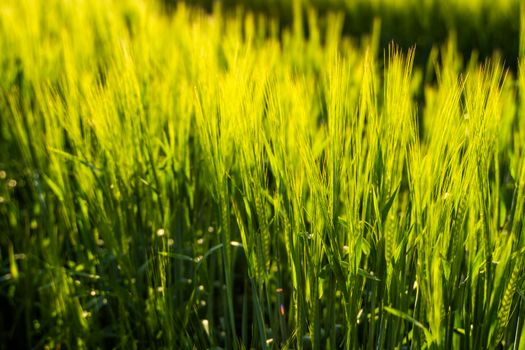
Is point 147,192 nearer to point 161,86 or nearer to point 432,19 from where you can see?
point 161,86

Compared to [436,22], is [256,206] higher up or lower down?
higher up

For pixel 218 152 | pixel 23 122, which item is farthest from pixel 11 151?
pixel 218 152

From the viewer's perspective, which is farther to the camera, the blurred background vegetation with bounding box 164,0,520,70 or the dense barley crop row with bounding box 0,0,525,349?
the blurred background vegetation with bounding box 164,0,520,70

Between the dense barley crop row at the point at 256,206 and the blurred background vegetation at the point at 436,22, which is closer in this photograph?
the dense barley crop row at the point at 256,206

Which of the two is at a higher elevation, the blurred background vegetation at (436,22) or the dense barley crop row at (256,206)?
the dense barley crop row at (256,206)

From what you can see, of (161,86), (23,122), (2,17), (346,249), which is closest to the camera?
(346,249)

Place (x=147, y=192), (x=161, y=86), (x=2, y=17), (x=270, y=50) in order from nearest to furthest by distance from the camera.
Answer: (x=147, y=192) → (x=161, y=86) → (x=270, y=50) → (x=2, y=17)

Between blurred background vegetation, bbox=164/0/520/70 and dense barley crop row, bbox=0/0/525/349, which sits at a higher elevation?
dense barley crop row, bbox=0/0/525/349

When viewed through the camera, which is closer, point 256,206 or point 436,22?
point 256,206
